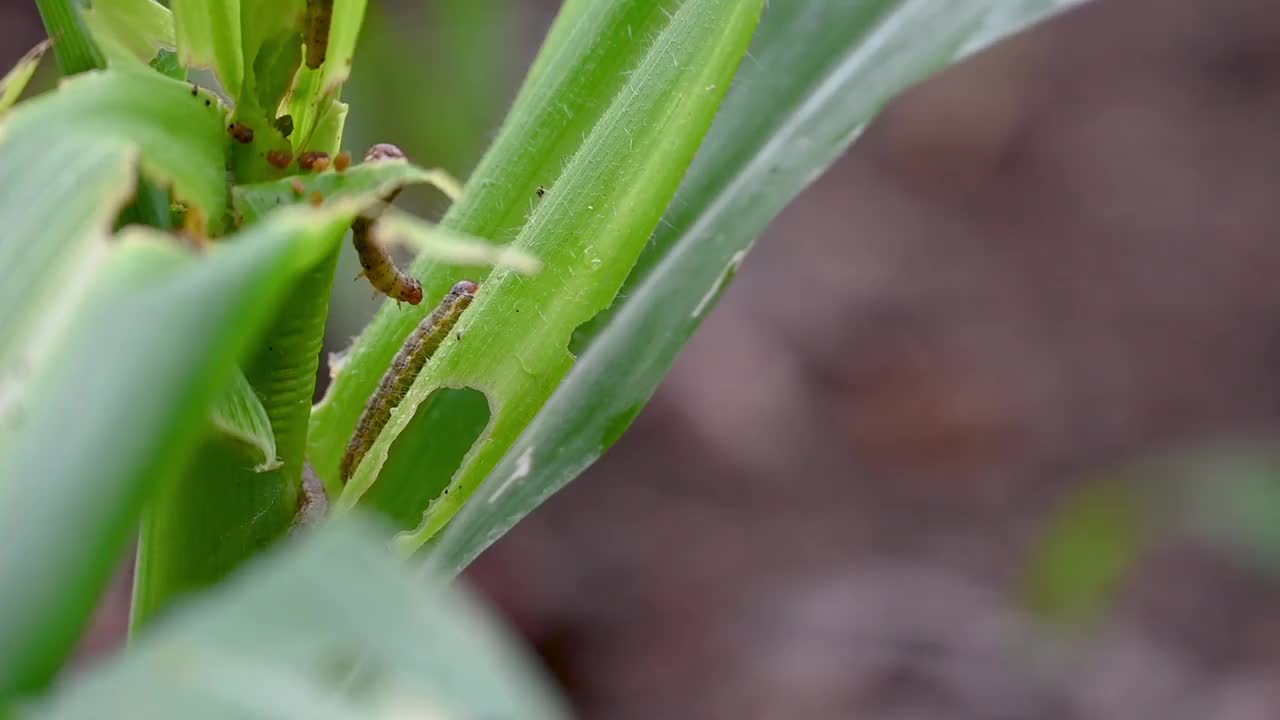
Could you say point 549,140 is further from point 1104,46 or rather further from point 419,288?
point 1104,46

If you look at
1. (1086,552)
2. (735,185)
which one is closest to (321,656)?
(735,185)

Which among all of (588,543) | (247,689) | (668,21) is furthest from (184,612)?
(588,543)

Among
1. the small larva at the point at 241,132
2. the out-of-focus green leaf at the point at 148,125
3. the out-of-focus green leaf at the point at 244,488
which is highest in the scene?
the small larva at the point at 241,132

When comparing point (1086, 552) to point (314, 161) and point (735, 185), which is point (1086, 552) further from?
point (314, 161)

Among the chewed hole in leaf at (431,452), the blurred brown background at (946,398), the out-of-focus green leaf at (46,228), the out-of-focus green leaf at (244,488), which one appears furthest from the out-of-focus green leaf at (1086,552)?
the out-of-focus green leaf at (46,228)

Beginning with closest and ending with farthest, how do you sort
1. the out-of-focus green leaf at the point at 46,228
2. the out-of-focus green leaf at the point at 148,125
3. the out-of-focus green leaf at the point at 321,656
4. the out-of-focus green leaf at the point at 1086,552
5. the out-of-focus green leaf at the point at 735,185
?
the out-of-focus green leaf at the point at 321,656 → the out-of-focus green leaf at the point at 46,228 → the out-of-focus green leaf at the point at 148,125 → the out-of-focus green leaf at the point at 735,185 → the out-of-focus green leaf at the point at 1086,552

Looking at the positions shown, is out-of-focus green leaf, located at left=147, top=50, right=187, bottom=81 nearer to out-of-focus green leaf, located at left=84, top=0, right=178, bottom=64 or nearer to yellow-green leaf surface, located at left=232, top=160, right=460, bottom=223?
out-of-focus green leaf, located at left=84, top=0, right=178, bottom=64

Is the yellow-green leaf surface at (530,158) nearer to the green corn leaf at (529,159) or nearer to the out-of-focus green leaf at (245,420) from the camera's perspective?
the green corn leaf at (529,159)

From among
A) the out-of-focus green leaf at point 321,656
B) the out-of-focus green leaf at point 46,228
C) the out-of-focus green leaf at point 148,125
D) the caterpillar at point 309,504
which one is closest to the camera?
the out-of-focus green leaf at point 321,656
